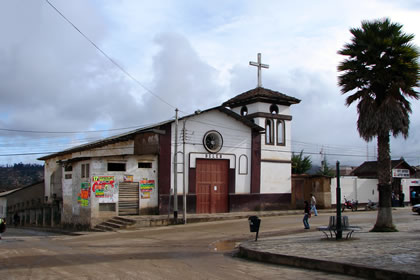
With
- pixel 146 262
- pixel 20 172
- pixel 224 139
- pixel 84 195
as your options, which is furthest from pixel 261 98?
pixel 20 172

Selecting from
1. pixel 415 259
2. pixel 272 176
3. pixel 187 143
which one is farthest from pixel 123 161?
pixel 415 259

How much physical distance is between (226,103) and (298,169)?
66.0 feet

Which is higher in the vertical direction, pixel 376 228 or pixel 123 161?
pixel 123 161

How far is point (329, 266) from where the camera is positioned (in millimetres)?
10516

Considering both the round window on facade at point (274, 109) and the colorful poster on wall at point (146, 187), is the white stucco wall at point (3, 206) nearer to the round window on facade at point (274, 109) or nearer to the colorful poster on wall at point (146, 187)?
the colorful poster on wall at point (146, 187)

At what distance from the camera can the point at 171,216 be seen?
90.7ft

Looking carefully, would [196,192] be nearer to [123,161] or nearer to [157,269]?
[123,161]

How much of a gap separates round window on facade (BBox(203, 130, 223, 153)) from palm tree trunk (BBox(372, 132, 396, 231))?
15.2 metres

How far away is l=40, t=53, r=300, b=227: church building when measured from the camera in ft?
87.6

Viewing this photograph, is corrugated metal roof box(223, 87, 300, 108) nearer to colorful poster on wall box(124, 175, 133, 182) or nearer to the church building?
the church building

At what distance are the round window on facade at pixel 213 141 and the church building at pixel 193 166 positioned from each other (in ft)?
0.24

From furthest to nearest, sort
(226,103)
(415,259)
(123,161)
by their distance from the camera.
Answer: (226,103)
(123,161)
(415,259)

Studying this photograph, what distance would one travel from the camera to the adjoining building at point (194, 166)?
87.6 feet

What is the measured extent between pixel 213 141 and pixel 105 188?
9206 millimetres
